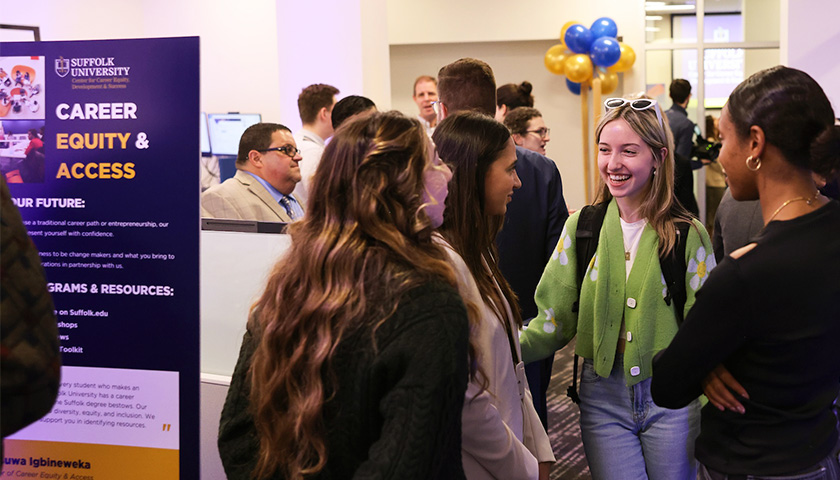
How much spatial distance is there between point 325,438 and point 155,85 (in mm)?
1259

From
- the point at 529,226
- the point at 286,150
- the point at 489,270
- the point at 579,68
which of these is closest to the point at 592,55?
the point at 579,68

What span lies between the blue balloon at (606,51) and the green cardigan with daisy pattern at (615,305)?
7429mm

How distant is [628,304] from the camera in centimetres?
207

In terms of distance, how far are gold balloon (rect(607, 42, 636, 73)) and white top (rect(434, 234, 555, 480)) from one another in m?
8.47

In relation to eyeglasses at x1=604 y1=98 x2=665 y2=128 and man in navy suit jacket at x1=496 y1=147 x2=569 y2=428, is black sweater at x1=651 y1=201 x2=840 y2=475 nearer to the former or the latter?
eyeglasses at x1=604 y1=98 x2=665 y2=128

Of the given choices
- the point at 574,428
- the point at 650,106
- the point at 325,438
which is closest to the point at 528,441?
the point at 325,438

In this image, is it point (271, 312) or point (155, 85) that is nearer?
point (271, 312)

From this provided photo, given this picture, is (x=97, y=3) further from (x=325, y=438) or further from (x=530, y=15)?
(x=325, y=438)

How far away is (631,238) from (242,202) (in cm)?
226

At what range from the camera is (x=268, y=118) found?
368 inches

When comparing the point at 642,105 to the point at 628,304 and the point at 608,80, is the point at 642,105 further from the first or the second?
the point at 608,80

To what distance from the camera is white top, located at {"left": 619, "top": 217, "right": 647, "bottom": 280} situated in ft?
6.95

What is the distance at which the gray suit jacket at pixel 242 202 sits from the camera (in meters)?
3.79

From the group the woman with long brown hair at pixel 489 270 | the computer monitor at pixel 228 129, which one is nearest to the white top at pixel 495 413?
the woman with long brown hair at pixel 489 270
